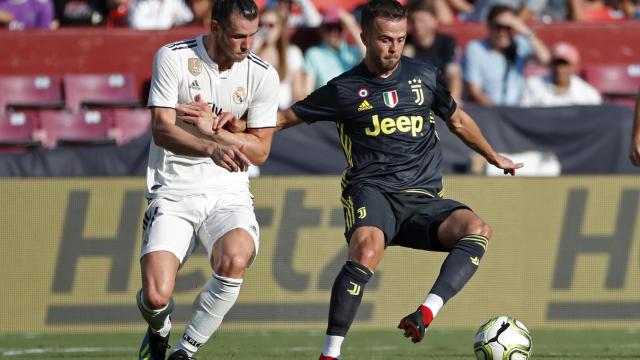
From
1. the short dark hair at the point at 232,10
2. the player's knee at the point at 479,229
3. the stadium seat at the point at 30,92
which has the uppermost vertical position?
the short dark hair at the point at 232,10

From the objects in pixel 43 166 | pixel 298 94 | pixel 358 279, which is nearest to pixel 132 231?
pixel 43 166

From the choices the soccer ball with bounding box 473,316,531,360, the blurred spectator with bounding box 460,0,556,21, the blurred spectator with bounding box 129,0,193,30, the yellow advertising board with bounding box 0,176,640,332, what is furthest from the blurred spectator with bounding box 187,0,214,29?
the soccer ball with bounding box 473,316,531,360

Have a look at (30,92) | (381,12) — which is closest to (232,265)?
(381,12)

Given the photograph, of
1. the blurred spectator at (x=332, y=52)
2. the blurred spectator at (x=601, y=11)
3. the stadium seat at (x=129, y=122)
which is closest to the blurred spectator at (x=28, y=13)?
the stadium seat at (x=129, y=122)

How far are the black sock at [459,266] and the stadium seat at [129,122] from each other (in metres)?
6.06

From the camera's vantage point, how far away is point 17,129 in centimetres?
1238

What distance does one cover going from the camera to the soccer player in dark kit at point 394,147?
7305 mm

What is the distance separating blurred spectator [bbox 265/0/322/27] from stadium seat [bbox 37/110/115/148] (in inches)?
97.4

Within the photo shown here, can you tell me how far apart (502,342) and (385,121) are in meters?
1.57

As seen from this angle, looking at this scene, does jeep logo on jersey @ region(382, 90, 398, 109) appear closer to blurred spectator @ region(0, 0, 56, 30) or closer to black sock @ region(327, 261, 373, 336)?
black sock @ region(327, 261, 373, 336)

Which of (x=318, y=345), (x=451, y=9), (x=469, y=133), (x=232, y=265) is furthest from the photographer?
(x=451, y=9)

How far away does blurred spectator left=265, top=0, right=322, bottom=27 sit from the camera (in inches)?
542

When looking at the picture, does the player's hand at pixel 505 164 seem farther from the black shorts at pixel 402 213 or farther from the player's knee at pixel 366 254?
the player's knee at pixel 366 254

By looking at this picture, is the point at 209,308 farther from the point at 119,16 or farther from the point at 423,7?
the point at 119,16
